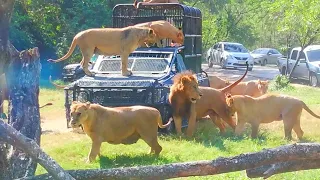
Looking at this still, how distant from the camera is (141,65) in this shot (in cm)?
1195

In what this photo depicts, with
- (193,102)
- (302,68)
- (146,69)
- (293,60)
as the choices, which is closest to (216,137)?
(193,102)

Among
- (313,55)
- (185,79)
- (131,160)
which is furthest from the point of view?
(313,55)

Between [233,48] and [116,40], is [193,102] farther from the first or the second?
[233,48]

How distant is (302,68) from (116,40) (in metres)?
15.9

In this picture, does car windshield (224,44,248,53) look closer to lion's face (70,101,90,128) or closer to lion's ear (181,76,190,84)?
lion's ear (181,76,190,84)

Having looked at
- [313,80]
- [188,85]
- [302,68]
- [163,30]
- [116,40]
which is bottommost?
[313,80]

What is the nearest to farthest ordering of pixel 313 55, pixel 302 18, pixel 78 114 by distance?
pixel 78 114 < pixel 302 18 < pixel 313 55

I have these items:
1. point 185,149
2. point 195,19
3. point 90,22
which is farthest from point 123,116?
point 90,22

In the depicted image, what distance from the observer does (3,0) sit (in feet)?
15.1

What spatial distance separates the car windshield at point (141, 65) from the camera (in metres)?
11.8

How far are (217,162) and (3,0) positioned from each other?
6.57 feet

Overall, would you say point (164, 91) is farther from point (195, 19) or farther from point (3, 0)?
point (3, 0)

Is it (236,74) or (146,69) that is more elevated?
(146,69)

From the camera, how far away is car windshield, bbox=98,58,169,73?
465 inches
